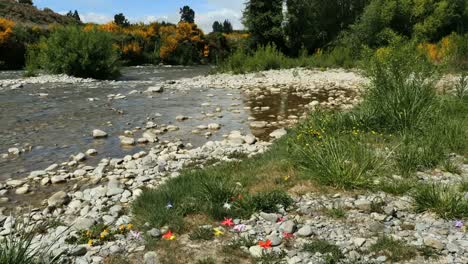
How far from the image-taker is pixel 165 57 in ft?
117

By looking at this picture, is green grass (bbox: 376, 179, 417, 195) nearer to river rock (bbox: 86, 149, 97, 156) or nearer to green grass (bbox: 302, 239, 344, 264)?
green grass (bbox: 302, 239, 344, 264)

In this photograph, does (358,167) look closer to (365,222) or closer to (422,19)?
(365,222)

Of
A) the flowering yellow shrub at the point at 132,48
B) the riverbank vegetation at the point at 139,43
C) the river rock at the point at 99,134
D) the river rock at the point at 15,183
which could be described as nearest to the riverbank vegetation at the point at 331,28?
the riverbank vegetation at the point at 139,43

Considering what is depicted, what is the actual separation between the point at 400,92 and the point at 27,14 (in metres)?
53.7

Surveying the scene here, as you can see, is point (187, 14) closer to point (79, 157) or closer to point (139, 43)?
point (139, 43)

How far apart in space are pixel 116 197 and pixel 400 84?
4.95 metres

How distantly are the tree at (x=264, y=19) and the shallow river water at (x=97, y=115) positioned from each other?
13.9 metres

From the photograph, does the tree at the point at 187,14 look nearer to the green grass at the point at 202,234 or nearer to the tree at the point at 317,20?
the tree at the point at 317,20

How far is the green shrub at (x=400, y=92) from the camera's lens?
692 centimetres

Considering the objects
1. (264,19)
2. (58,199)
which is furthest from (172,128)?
(264,19)

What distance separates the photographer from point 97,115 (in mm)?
11586

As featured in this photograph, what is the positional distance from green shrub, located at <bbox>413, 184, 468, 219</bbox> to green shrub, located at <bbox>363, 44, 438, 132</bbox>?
2432mm

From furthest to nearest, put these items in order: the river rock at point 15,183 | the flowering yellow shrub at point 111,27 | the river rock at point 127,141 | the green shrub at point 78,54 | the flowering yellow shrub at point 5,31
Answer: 1. the flowering yellow shrub at point 111,27
2. the flowering yellow shrub at point 5,31
3. the green shrub at point 78,54
4. the river rock at point 127,141
5. the river rock at point 15,183

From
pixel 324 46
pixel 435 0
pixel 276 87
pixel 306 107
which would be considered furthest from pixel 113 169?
pixel 435 0
